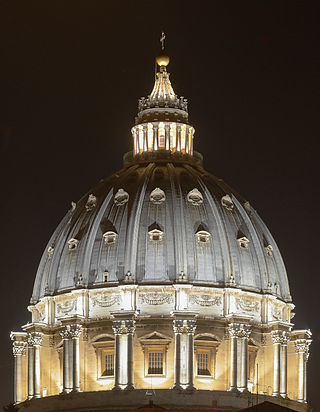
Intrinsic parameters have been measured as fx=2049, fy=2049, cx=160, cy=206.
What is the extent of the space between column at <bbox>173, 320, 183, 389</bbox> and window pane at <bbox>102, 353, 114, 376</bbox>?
501 cm

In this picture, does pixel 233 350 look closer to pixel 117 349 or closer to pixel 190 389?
pixel 190 389

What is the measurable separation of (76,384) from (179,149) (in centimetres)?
2029

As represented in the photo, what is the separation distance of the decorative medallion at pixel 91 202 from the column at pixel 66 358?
31.9 feet

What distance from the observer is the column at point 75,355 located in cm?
13862

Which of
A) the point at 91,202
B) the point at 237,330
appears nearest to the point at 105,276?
the point at 91,202

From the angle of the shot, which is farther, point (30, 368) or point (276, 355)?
point (30, 368)

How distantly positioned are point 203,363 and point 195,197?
12.1 m

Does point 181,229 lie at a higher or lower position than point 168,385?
higher

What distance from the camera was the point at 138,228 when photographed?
5576 inches

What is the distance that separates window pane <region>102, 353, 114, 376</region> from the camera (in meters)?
140

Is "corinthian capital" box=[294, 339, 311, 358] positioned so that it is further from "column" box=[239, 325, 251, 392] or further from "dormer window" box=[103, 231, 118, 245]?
"dormer window" box=[103, 231, 118, 245]

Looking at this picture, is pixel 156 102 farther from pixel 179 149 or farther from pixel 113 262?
pixel 113 262

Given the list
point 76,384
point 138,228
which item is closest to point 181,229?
point 138,228

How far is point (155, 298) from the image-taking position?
14038 centimetres
